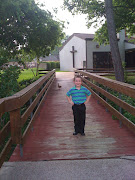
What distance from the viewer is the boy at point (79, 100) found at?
170 inches

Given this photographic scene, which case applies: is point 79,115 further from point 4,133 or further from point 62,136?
point 4,133

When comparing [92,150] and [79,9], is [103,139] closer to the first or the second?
[92,150]

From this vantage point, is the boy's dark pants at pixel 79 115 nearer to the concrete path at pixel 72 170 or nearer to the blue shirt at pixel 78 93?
the blue shirt at pixel 78 93

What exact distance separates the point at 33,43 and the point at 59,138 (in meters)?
11.8

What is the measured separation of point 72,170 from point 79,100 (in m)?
1.82

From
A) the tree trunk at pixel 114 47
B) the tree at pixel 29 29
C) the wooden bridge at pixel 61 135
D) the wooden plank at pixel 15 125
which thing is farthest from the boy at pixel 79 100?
the tree at pixel 29 29

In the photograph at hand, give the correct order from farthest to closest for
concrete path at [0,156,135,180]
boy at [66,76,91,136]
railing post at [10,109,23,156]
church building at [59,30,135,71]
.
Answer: church building at [59,30,135,71], boy at [66,76,91,136], railing post at [10,109,23,156], concrete path at [0,156,135,180]

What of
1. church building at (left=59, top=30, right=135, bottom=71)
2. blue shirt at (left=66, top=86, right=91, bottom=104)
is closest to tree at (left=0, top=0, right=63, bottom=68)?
church building at (left=59, top=30, right=135, bottom=71)

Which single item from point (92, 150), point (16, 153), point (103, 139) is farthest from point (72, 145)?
point (16, 153)

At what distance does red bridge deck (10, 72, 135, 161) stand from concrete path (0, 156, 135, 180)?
0.43m

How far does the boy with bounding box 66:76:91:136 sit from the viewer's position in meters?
4.31

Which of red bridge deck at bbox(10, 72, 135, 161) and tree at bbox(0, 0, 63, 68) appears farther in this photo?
tree at bbox(0, 0, 63, 68)

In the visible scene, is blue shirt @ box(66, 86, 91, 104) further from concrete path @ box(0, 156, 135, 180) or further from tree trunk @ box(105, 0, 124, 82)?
tree trunk @ box(105, 0, 124, 82)

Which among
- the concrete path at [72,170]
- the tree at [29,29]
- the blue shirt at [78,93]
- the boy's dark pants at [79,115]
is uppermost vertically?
the tree at [29,29]
